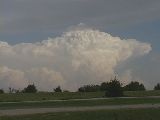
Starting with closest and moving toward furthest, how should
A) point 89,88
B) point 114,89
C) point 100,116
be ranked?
1. point 100,116
2. point 114,89
3. point 89,88

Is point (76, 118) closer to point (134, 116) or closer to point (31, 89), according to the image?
point (134, 116)

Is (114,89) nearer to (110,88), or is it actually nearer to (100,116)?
(110,88)

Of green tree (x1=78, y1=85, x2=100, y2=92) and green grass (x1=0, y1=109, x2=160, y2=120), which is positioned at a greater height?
green tree (x1=78, y1=85, x2=100, y2=92)

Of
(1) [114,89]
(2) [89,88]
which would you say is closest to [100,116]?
(1) [114,89]

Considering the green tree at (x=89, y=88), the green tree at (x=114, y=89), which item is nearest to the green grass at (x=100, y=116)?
the green tree at (x=114, y=89)

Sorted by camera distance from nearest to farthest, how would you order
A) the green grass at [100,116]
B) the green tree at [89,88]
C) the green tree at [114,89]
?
the green grass at [100,116] → the green tree at [114,89] → the green tree at [89,88]

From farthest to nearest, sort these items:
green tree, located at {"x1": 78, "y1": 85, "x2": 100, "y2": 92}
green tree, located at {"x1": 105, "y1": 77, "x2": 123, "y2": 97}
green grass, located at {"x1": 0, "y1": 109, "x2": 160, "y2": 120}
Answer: green tree, located at {"x1": 78, "y1": 85, "x2": 100, "y2": 92} < green tree, located at {"x1": 105, "y1": 77, "x2": 123, "y2": 97} < green grass, located at {"x1": 0, "y1": 109, "x2": 160, "y2": 120}

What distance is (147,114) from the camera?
85.0ft

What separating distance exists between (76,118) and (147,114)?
381 centimetres

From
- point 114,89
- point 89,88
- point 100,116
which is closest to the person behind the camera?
point 100,116

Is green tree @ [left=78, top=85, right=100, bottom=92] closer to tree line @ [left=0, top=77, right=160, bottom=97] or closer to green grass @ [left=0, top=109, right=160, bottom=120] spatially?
tree line @ [left=0, top=77, right=160, bottom=97]

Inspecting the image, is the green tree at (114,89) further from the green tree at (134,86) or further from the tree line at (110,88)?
the green tree at (134,86)

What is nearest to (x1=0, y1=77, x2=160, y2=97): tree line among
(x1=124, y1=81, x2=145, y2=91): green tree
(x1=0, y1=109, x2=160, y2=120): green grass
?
(x1=124, y1=81, x2=145, y2=91): green tree

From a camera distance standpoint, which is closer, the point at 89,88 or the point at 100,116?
the point at 100,116
